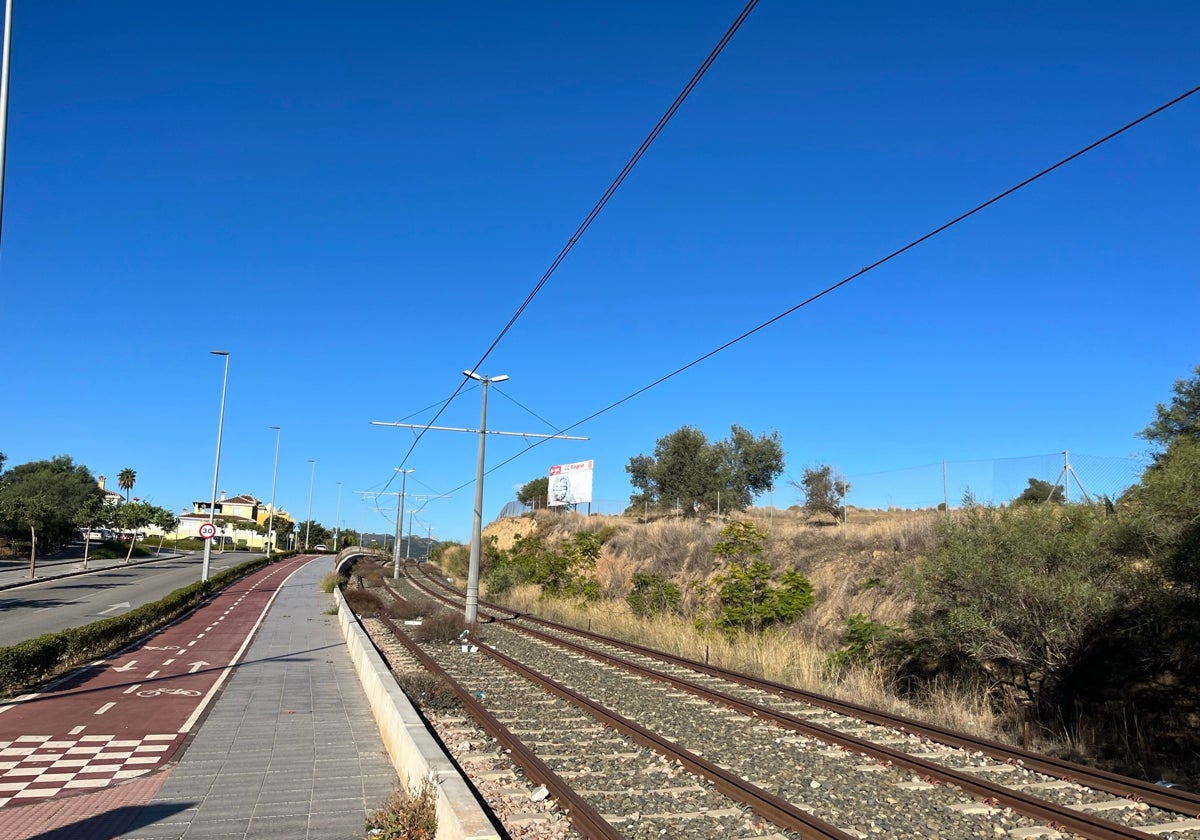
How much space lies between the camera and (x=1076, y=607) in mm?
11992

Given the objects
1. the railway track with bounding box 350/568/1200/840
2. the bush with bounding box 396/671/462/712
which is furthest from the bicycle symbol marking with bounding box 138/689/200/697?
the railway track with bounding box 350/568/1200/840

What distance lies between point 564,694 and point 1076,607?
7.77 metres

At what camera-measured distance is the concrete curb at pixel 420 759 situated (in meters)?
5.34

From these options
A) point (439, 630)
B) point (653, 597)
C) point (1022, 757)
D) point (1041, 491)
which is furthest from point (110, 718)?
point (1041, 491)

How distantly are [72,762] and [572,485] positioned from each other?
58.1m

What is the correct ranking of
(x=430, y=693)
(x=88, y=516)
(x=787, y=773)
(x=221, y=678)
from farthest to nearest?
(x=88, y=516) → (x=221, y=678) → (x=430, y=693) → (x=787, y=773)

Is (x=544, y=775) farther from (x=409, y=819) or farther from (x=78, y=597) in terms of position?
(x=78, y=597)

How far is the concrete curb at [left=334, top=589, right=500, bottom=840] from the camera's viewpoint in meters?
5.34

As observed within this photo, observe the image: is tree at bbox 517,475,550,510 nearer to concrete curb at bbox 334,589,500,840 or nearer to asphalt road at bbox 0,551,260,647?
asphalt road at bbox 0,551,260,647

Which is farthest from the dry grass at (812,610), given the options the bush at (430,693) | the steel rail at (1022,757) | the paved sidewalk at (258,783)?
the paved sidewalk at (258,783)

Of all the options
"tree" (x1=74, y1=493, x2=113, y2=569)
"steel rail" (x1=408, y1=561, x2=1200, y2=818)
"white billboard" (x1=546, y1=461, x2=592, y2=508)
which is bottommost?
"steel rail" (x1=408, y1=561, x2=1200, y2=818)

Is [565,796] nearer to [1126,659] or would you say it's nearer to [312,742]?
[312,742]

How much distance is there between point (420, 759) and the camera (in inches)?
270

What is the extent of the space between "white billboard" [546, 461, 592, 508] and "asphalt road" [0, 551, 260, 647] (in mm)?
27397
